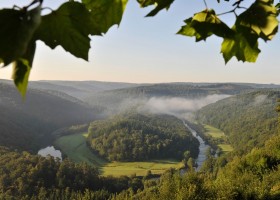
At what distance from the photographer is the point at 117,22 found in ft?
2.66

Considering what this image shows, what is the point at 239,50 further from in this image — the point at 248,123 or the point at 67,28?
the point at 248,123

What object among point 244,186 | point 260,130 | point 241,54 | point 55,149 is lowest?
point 55,149

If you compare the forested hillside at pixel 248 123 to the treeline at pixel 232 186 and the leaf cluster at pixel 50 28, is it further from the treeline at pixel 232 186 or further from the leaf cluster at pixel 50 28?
the leaf cluster at pixel 50 28

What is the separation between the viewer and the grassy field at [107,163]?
94938 millimetres

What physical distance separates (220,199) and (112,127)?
108m

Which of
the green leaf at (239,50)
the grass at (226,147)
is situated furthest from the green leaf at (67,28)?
the grass at (226,147)

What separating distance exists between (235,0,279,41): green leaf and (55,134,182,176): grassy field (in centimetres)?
9222

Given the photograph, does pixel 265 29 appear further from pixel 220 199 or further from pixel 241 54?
pixel 220 199

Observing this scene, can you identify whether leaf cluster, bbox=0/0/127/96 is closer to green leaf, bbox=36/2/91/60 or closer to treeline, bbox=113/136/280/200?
green leaf, bbox=36/2/91/60

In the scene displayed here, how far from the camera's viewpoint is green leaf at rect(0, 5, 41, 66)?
1.36 feet

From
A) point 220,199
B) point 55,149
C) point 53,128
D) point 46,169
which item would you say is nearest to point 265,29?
point 220,199

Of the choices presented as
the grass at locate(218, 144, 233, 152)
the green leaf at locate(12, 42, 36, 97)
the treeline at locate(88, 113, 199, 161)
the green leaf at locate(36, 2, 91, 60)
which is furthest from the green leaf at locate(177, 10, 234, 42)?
the grass at locate(218, 144, 233, 152)

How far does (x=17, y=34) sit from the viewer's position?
416 mm

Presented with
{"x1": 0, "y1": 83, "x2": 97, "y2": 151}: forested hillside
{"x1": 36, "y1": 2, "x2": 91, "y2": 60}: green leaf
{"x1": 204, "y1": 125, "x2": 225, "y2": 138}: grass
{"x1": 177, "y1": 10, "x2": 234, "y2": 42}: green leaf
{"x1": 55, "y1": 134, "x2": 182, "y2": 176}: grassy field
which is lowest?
{"x1": 55, "y1": 134, "x2": 182, "y2": 176}: grassy field
